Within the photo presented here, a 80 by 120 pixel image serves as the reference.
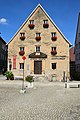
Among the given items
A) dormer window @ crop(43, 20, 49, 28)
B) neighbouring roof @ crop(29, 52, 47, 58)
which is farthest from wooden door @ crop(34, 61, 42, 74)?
dormer window @ crop(43, 20, 49, 28)

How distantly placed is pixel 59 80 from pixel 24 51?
8573 millimetres

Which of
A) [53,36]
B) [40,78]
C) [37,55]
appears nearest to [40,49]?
[37,55]

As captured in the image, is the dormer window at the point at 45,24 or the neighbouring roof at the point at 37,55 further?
the dormer window at the point at 45,24

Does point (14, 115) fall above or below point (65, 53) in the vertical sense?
below

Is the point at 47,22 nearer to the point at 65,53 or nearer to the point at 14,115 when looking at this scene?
the point at 65,53

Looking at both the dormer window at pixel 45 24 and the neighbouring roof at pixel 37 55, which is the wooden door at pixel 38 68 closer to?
the neighbouring roof at pixel 37 55

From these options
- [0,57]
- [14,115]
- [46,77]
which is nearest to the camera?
[14,115]

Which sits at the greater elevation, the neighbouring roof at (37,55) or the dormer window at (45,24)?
the dormer window at (45,24)

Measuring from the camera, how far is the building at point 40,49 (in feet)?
139

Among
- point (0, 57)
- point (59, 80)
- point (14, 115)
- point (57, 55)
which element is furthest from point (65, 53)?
point (14, 115)

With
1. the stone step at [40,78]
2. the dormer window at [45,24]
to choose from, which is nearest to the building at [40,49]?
the dormer window at [45,24]

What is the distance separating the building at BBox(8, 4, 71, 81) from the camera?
4228 cm

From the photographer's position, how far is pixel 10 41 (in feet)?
142

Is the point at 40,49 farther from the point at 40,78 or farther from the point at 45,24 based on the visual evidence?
the point at 40,78
